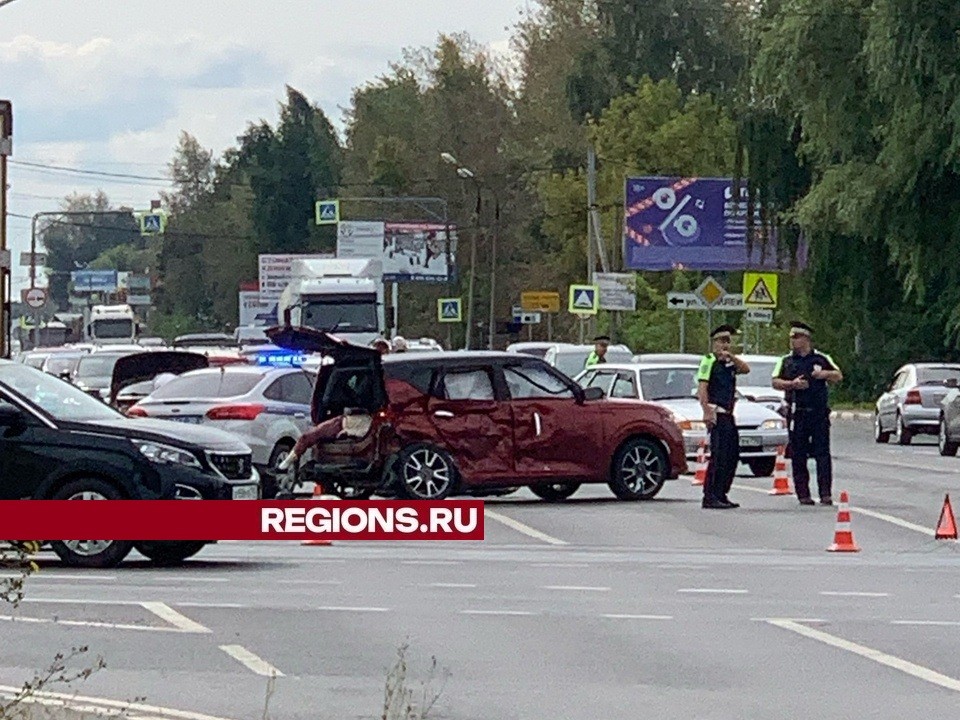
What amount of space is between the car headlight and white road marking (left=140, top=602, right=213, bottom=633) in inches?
110

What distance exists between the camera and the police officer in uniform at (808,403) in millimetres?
25234

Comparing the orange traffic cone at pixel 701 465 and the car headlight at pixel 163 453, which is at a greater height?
the car headlight at pixel 163 453

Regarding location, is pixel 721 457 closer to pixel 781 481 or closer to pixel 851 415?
pixel 781 481

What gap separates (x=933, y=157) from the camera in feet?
140

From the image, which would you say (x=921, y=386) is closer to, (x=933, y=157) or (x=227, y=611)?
(x=933, y=157)

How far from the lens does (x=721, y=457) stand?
81.7 ft

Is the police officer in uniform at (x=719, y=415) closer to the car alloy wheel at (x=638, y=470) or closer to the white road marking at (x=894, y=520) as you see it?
the car alloy wheel at (x=638, y=470)

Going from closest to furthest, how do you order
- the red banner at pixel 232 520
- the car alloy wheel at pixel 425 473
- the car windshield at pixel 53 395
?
the red banner at pixel 232 520, the car windshield at pixel 53 395, the car alloy wheel at pixel 425 473

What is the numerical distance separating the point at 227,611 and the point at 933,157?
29.3 meters

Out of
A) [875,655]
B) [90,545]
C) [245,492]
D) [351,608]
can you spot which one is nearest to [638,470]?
[245,492]

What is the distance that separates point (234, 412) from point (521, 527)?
18.9ft

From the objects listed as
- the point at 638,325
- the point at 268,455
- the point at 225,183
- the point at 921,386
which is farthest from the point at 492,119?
the point at 268,455

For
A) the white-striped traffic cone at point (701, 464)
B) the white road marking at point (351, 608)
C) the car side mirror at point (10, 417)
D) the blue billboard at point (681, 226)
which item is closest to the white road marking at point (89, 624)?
the white road marking at point (351, 608)

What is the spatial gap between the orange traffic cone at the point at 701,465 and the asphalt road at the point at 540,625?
7.10m
